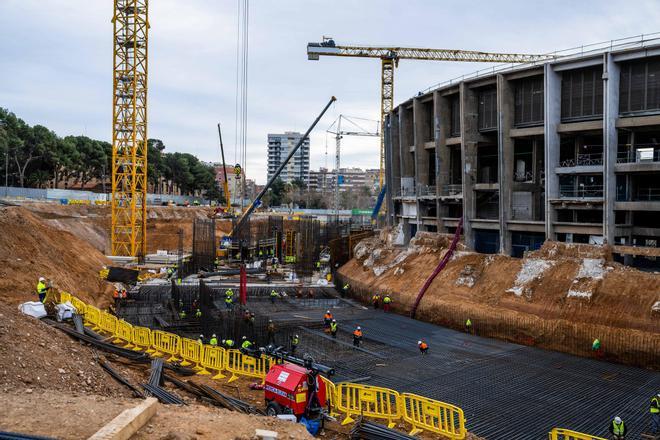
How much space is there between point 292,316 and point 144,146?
24983 mm

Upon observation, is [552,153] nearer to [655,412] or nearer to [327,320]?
[327,320]

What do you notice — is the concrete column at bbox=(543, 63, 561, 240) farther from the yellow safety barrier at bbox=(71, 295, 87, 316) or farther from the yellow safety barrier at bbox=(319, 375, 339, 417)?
the yellow safety barrier at bbox=(71, 295, 87, 316)

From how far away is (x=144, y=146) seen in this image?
1727 inches

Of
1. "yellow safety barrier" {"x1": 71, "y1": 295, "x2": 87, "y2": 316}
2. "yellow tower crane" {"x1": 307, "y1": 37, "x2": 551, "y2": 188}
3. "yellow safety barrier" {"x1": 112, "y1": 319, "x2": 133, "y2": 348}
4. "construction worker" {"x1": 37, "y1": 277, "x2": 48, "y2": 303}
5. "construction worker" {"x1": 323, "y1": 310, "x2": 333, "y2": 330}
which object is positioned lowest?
"construction worker" {"x1": 323, "y1": 310, "x2": 333, "y2": 330}

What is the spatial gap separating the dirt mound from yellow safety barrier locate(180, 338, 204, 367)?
8.45m

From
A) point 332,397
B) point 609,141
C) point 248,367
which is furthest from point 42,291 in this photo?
point 609,141

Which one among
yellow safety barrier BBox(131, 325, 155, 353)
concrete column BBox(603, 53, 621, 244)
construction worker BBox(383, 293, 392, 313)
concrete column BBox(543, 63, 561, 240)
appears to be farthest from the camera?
construction worker BBox(383, 293, 392, 313)

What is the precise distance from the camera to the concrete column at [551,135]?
2795 cm

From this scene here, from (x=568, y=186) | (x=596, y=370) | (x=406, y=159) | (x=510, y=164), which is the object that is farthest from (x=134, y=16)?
(x=596, y=370)

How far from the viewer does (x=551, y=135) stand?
28.0m

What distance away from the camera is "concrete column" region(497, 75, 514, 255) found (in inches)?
1196

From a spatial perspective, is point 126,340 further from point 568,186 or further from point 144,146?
point 144,146

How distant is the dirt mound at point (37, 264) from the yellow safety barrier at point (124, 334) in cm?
513

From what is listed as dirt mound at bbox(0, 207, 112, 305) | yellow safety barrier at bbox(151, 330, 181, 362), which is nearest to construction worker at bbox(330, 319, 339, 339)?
yellow safety barrier at bbox(151, 330, 181, 362)
